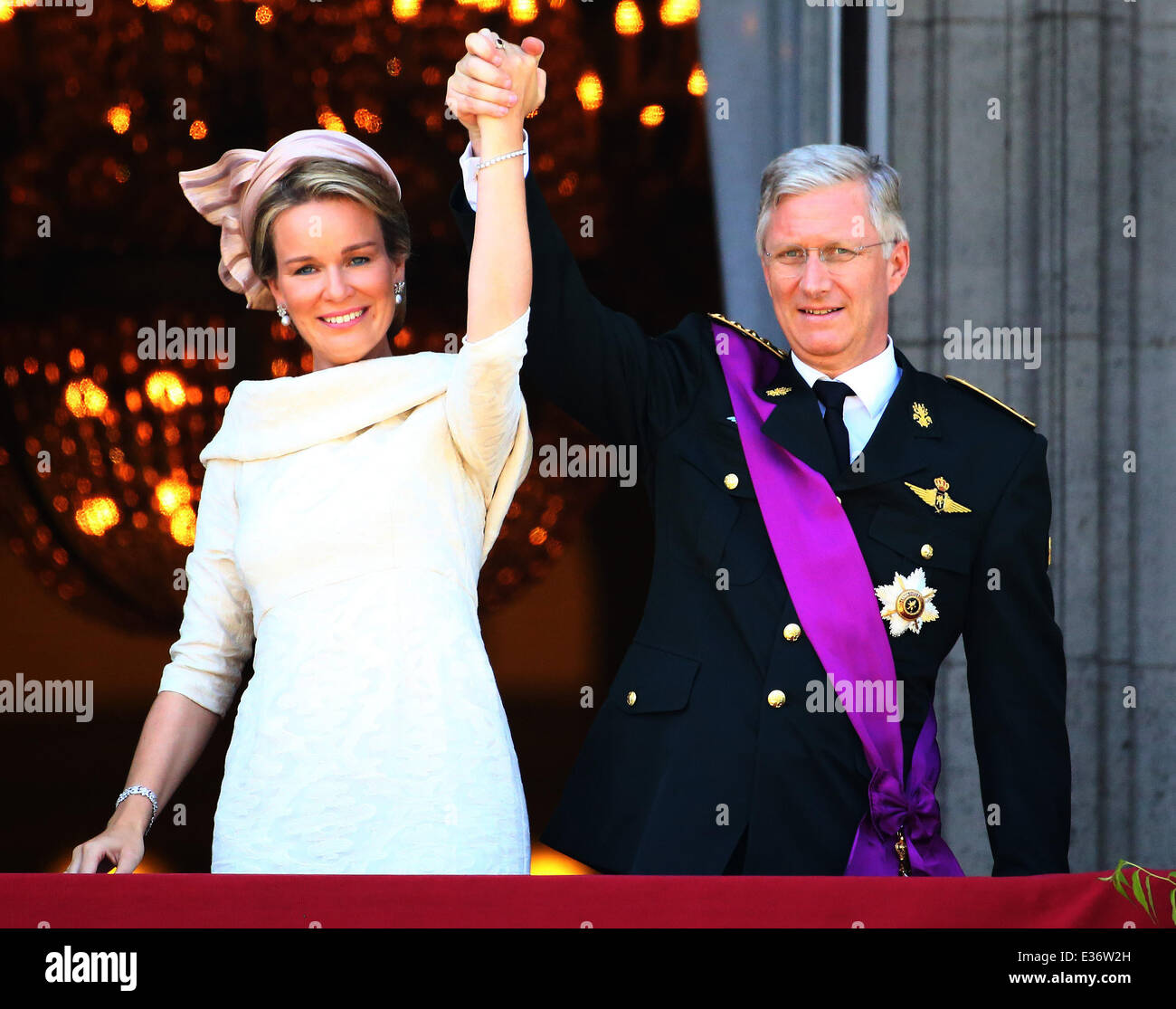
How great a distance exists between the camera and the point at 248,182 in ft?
9.41

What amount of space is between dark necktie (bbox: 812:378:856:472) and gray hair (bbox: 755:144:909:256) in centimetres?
23

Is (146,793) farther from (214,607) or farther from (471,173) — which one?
(471,173)

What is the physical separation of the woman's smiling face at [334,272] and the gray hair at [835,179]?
638 mm

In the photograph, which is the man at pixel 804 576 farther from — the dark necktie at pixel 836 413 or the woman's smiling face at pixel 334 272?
the woman's smiling face at pixel 334 272

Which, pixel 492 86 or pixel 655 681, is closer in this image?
pixel 492 86

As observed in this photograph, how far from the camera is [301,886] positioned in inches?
87.5

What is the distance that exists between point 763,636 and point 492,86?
913mm

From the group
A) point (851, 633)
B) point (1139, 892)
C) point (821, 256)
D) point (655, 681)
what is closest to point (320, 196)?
point (821, 256)

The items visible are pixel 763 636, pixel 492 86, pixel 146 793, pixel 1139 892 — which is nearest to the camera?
pixel 1139 892

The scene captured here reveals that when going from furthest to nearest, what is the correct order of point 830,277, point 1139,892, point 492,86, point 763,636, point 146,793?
point 830,277
point 763,636
point 146,793
point 492,86
point 1139,892

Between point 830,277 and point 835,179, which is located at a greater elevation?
point 835,179

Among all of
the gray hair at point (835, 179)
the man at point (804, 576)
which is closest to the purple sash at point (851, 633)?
the man at point (804, 576)

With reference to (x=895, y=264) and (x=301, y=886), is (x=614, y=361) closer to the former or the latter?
(x=895, y=264)

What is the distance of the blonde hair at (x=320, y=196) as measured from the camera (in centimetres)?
275
